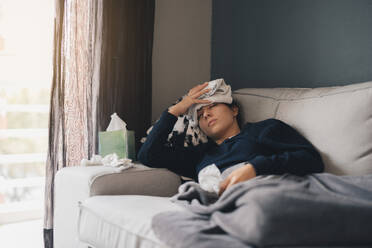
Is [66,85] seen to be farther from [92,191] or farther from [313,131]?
[313,131]

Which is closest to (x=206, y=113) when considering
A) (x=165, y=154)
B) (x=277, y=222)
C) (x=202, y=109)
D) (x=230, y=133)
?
(x=202, y=109)

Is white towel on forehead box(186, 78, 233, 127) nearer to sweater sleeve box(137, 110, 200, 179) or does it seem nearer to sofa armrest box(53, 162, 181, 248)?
sweater sleeve box(137, 110, 200, 179)

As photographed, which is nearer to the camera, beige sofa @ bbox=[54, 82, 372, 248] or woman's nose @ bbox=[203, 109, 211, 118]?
beige sofa @ bbox=[54, 82, 372, 248]

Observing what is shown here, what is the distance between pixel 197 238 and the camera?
3.10 feet

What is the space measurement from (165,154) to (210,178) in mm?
293

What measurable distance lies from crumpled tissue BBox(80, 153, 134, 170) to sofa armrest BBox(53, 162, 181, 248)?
0.10ft

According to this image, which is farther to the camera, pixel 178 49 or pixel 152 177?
pixel 178 49

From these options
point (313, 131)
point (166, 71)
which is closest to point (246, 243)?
point (313, 131)

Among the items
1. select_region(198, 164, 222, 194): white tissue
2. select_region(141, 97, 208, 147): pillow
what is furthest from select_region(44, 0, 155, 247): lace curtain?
select_region(198, 164, 222, 194): white tissue

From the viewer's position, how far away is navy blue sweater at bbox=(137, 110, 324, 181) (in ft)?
4.58

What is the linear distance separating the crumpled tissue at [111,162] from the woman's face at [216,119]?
398mm

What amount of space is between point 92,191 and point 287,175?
30.0 inches

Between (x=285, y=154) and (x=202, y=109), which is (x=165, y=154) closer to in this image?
(x=202, y=109)

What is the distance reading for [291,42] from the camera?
2.23 meters
